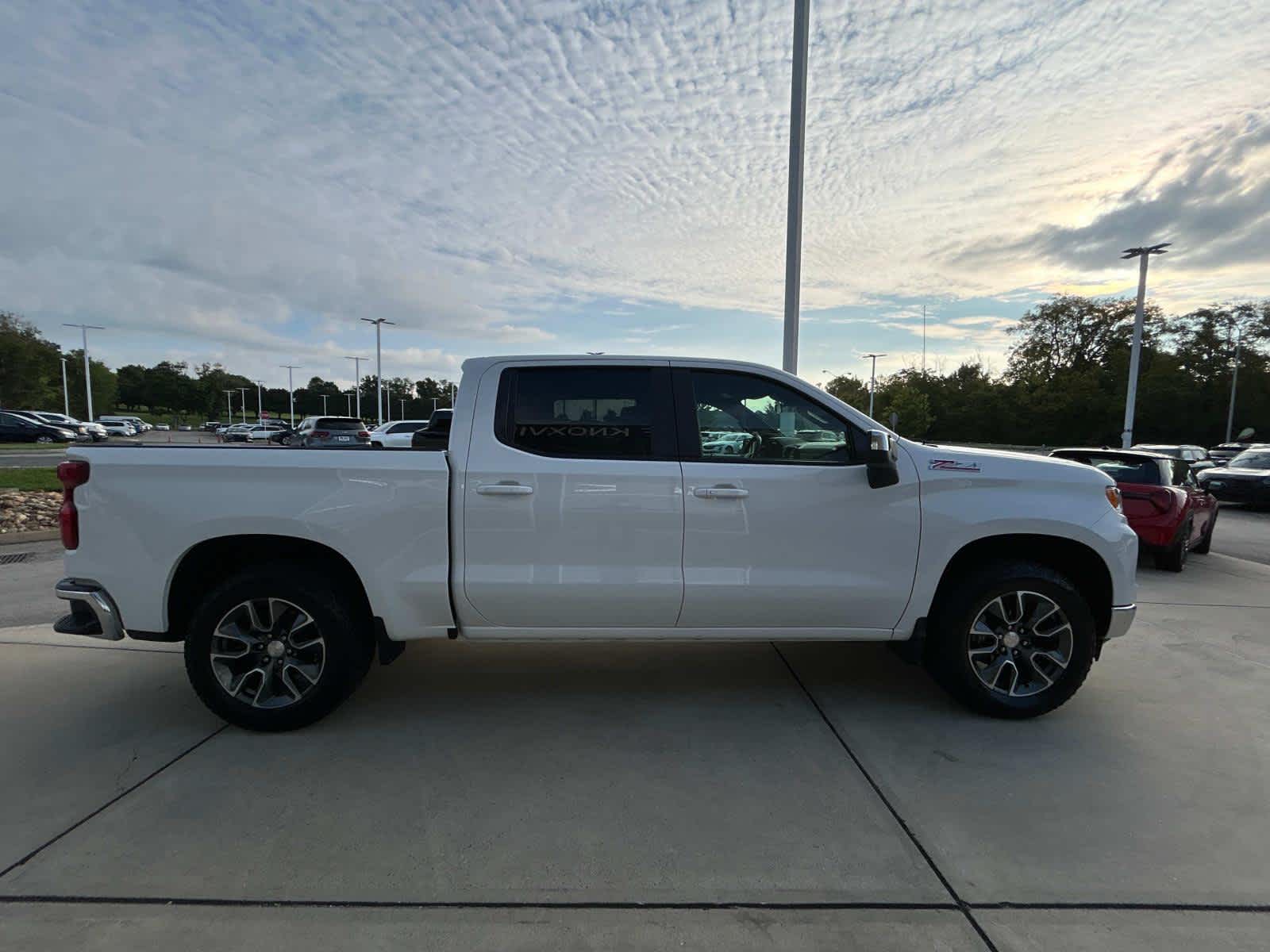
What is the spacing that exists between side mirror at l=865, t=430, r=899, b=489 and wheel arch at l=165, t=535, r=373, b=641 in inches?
106

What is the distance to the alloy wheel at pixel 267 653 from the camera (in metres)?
3.39

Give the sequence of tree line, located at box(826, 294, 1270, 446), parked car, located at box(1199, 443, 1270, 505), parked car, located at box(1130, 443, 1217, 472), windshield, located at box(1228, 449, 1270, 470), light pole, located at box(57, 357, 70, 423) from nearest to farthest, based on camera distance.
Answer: parked car, located at box(1199, 443, 1270, 505) → windshield, located at box(1228, 449, 1270, 470) → parked car, located at box(1130, 443, 1217, 472) → tree line, located at box(826, 294, 1270, 446) → light pole, located at box(57, 357, 70, 423)

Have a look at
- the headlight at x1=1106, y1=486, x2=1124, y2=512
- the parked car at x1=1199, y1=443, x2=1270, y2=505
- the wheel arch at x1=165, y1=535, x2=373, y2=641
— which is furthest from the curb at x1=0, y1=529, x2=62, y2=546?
the parked car at x1=1199, y1=443, x2=1270, y2=505

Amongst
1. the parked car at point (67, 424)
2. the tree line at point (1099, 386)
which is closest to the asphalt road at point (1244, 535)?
the tree line at point (1099, 386)

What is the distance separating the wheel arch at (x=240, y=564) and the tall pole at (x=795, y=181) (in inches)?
241

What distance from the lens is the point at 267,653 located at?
3428 millimetres

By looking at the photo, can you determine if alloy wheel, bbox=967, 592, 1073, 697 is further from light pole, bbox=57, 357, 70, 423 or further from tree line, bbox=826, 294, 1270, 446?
light pole, bbox=57, 357, 70, 423

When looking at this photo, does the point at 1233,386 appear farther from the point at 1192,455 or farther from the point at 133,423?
the point at 133,423

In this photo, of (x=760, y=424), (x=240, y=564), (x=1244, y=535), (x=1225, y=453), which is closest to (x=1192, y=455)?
(x=1225, y=453)

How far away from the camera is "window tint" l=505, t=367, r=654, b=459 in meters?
3.49

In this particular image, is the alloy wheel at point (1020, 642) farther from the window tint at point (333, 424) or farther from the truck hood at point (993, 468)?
the window tint at point (333, 424)

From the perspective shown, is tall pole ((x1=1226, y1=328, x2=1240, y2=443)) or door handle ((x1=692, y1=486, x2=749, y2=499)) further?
tall pole ((x1=1226, y1=328, x2=1240, y2=443))

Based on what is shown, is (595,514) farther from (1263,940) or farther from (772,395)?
(1263,940)

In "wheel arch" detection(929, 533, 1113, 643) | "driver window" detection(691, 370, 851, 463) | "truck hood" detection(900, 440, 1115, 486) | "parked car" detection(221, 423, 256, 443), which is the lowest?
"parked car" detection(221, 423, 256, 443)
